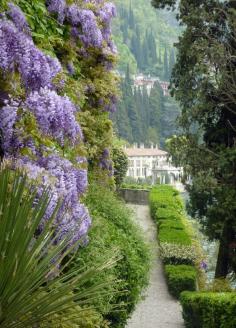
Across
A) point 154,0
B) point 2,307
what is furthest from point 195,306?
point 2,307

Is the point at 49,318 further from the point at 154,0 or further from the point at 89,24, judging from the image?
the point at 154,0

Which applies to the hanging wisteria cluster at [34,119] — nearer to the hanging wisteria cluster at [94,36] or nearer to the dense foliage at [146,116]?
the hanging wisteria cluster at [94,36]

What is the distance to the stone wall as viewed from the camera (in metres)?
31.8

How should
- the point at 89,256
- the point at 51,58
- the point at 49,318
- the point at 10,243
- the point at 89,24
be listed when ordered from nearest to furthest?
1. the point at 10,243
2. the point at 49,318
3. the point at 51,58
4. the point at 89,256
5. the point at 89,24

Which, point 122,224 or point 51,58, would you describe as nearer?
point 51,58

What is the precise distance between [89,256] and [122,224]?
279 centimetres

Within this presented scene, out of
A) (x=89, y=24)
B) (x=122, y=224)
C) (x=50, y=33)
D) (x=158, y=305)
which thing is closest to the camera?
(x=50, y=33)

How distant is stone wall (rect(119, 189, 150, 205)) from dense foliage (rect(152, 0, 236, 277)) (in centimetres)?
1728

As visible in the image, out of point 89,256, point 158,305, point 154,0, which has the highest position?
point 154,0

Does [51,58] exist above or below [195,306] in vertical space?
above

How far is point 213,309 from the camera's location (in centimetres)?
1006

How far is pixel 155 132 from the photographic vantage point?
118 meters

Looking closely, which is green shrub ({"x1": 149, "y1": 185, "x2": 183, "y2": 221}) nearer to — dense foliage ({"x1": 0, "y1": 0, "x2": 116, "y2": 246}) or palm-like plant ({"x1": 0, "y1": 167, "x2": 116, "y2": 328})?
dense foliage ({"x1": 0, "y1": 0, "x2": 116, "y2": 246})

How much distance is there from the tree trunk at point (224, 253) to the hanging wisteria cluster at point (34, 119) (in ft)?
28.9
